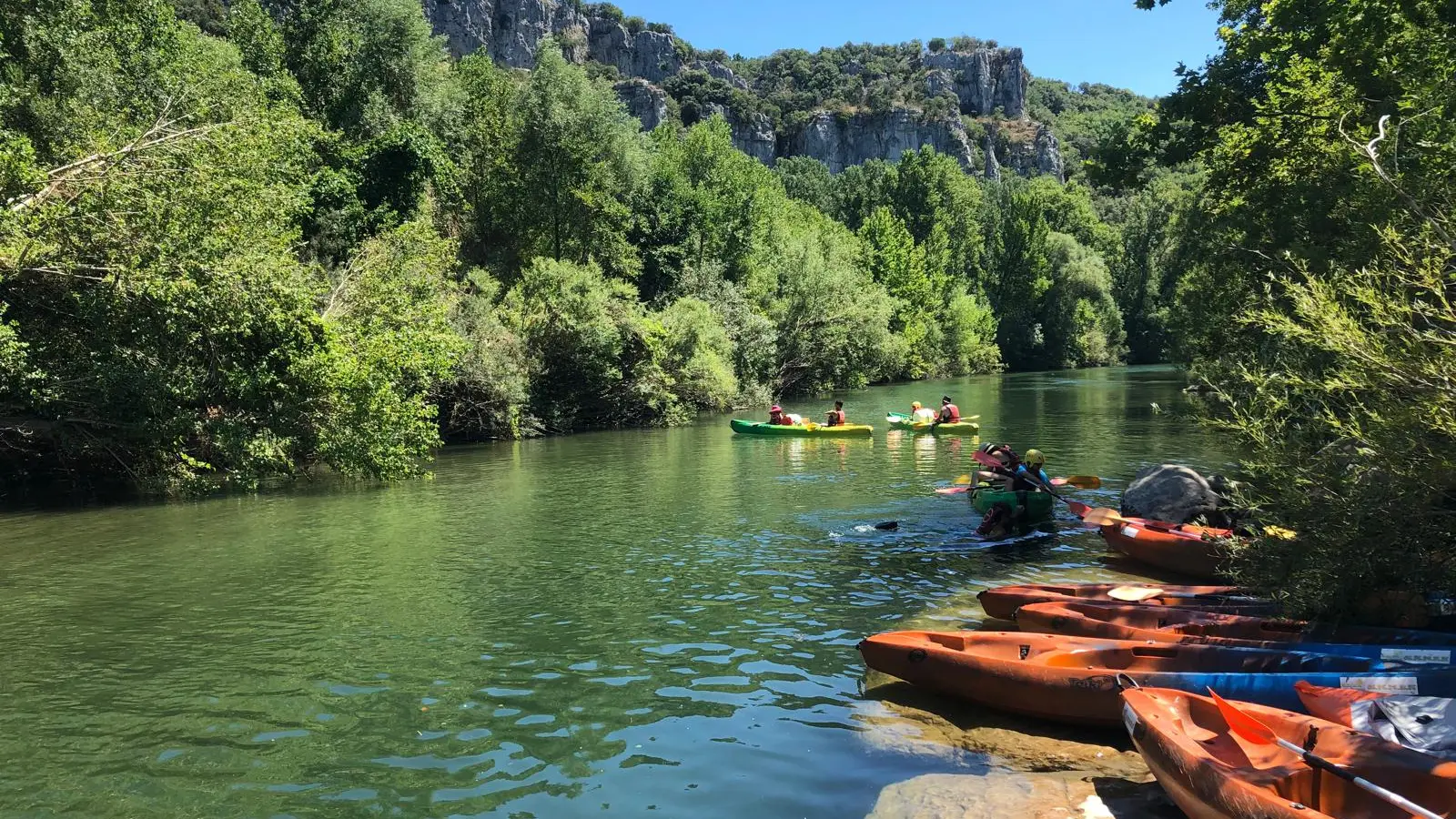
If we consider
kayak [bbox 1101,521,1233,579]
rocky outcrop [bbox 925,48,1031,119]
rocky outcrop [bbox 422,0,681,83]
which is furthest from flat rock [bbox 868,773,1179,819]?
rocky outcrop [bbox 925,48,1031,119]

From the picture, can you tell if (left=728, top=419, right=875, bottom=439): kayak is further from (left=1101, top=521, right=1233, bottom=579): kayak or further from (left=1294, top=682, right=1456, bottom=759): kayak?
(left=1294, top=682, right=1456, bottom=759): kayak

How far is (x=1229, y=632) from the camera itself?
288 inches

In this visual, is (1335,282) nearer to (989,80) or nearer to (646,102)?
(646,102)

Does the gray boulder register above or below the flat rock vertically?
above

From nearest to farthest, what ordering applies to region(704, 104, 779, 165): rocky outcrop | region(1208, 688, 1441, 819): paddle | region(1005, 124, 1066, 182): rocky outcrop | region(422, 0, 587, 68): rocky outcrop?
region(1208, 688, 1441, 819): paddle
region(422, 0, 587, 68): rocky outcrop
region(704, 104, 779, 165): rocky outcrop
region(1005, 124, 1066, 182): rocky outcrop

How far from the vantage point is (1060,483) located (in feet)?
53.1

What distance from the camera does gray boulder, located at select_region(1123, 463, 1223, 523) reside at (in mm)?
12328

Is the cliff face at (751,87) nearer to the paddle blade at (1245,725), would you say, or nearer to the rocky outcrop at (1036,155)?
the rocky outcrop at (1036,155)

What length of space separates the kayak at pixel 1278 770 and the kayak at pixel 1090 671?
0.74 metres

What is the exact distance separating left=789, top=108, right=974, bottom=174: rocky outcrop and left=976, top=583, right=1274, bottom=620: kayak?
131904mm

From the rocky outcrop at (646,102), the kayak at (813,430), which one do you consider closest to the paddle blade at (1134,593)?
the kayak at (813,430)


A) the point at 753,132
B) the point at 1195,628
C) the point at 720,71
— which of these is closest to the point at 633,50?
the point at 720,71

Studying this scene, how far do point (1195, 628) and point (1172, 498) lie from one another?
561 centimetres

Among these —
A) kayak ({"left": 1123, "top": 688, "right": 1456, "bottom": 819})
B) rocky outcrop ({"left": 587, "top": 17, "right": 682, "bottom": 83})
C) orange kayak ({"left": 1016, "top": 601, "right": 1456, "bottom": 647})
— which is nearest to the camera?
kayak ({"left": 1123, "top": 688, "right": 1456, "bottom": 819})
